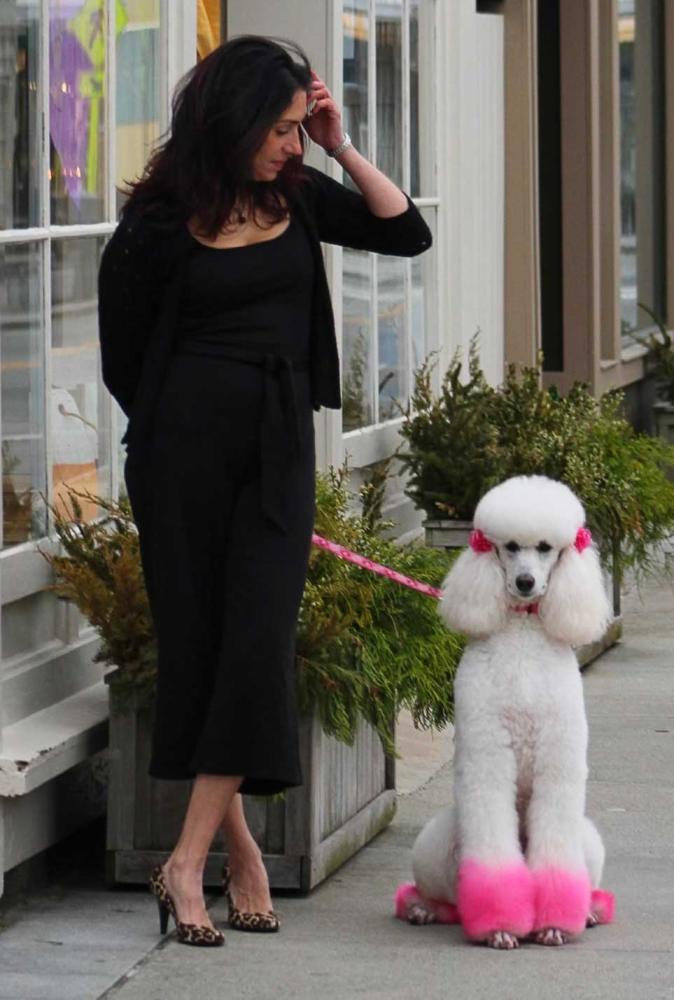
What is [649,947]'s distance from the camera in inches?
192

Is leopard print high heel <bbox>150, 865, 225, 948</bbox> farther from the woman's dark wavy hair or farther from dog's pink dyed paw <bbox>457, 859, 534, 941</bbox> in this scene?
the woman's dark wavy hair

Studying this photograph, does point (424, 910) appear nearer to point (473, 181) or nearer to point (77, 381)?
point (77, 381)

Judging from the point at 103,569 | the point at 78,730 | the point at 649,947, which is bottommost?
the point at 649,947

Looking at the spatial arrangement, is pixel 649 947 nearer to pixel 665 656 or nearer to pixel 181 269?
pixel 181 269

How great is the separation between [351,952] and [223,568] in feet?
2.88

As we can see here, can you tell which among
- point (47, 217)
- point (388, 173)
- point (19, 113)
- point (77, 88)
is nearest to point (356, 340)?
point (388, 173)

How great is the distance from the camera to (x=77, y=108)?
567cm

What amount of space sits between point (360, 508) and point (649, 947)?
10.8 feet

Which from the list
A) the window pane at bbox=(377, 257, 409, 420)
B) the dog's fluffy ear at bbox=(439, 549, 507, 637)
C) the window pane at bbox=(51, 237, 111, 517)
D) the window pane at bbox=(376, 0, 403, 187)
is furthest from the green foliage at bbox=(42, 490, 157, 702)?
the window pane at bbox=(376, 0, 403, 187)

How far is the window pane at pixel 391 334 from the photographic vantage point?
27.5ft

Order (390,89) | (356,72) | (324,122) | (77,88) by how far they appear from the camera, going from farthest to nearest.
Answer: (390,89), (356,72), (77,88), (324,122)

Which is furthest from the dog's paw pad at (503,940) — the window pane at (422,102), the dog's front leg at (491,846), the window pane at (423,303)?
the window pane at (422,102)

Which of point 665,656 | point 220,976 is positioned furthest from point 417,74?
point 220,976

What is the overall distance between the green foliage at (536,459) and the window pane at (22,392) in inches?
118
